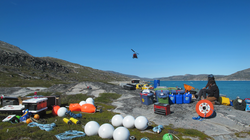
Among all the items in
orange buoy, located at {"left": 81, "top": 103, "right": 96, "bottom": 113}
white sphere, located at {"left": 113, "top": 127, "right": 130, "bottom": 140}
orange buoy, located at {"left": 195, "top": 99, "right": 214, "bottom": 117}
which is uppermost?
orange buoy, located at {"left": 195, "top": 99, "right": 214, "bottom": 117}

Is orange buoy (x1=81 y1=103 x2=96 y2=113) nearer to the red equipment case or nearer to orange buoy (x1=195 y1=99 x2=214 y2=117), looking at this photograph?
the red equipment case

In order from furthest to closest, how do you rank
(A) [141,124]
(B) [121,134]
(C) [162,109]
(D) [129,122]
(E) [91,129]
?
(C) [162,109] → (D) [129,122] → (A) [141,124] → (E) [91,129] → (B) [121,134]

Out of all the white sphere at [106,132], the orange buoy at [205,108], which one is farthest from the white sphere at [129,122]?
the orange buoy at [205,108]

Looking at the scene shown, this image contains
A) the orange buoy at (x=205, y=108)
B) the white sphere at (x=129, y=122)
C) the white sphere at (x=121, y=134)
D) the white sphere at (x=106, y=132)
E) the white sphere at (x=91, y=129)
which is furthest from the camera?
the orange buoy at (x=205, y=108)

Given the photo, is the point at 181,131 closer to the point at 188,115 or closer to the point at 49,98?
the point at 188,115

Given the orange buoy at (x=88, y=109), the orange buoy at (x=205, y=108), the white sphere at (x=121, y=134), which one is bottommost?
the orange buoy at (x=88, y=109)

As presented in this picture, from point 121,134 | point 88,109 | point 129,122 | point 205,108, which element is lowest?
point 88,109

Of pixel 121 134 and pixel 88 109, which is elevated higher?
pixel 121 134

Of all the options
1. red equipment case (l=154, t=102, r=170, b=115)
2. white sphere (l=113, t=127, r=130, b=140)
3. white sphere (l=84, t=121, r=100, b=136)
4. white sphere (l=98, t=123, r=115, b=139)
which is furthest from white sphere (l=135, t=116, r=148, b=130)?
red equipment case (l=154, t=102, r=170, b=115)

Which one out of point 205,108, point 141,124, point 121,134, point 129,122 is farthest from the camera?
point 205,108

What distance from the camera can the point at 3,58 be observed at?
234 ft

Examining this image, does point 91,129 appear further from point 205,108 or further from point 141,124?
point 205,108

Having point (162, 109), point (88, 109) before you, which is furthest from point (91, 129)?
point (162, 109)

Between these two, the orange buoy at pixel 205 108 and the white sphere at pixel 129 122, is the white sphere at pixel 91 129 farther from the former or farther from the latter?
the orange buoy at pixel 205 108
